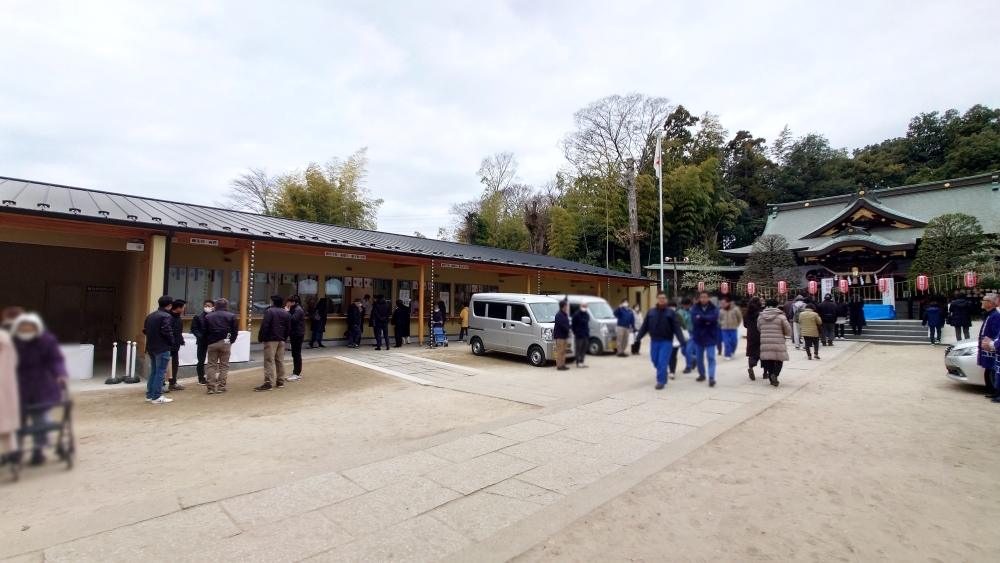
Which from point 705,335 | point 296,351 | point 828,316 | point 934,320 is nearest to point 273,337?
point 296,351

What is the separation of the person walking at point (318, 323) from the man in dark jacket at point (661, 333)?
8847mm

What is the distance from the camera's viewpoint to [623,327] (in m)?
9.88

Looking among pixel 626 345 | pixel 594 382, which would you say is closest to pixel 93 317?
pixel 594 382

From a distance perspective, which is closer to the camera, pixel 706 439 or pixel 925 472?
pixel 925 472

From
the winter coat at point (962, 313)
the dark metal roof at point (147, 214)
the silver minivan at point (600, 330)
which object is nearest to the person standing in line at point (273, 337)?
the dark metal roof at point (147, 214)

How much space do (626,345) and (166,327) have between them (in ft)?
25.2

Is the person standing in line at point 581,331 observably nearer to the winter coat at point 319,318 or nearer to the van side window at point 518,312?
the van side window at point 518,312

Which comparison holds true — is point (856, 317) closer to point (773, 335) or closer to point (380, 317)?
point (773, 335)

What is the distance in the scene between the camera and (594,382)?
27.8ft

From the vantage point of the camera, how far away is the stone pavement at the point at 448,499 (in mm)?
3082

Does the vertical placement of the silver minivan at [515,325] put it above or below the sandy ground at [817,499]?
above

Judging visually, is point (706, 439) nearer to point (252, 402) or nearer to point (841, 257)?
point (252, 402)

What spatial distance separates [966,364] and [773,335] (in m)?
2.85

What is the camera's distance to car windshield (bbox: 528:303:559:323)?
1104 cm
